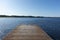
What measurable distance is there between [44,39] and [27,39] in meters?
1.55

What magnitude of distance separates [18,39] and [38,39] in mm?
1831

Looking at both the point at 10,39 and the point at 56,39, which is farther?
the point at 56,39

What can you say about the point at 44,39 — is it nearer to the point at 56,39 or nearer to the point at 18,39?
the point at 18,39

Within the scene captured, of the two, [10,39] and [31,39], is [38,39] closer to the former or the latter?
[31,39]

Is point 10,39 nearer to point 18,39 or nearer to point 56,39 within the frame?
point 18,39

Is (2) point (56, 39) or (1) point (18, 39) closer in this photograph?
(1) point (18, 39)

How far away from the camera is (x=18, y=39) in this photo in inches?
465

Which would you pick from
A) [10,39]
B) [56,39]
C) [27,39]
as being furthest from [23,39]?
[56,39]

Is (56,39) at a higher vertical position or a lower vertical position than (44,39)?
lower

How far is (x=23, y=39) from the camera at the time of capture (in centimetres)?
1177

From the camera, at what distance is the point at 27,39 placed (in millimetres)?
11734

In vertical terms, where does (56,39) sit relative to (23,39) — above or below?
below

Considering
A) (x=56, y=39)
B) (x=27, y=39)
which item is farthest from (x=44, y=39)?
(x=56, y=39)

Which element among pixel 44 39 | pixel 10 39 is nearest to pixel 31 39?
pixel 44 39
